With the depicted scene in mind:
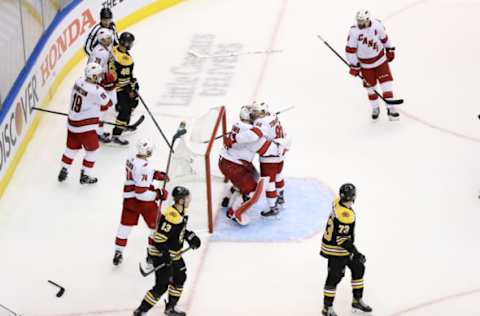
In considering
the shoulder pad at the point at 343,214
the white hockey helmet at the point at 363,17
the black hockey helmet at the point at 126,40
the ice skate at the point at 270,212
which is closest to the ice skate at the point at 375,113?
the white hockey helmet at the point at 363,17

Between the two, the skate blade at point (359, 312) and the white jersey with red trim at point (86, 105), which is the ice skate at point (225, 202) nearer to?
the white jersey with red trim at point (86, 105)

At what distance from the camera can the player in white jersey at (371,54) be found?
313 inches

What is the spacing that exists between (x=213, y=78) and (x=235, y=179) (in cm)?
242

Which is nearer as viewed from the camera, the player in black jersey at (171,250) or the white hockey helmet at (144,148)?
the player in black jersey at (171,250)

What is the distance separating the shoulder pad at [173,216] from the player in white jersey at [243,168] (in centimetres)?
122

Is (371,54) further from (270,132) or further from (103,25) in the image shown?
(103,25)

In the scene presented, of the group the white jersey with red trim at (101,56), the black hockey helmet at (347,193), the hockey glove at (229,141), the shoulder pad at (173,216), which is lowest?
the shoulder pad at (173,216)

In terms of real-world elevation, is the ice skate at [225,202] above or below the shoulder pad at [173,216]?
below

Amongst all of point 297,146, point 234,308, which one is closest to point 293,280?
point 234,308

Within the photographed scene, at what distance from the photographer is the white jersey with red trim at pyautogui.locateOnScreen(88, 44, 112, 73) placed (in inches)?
310

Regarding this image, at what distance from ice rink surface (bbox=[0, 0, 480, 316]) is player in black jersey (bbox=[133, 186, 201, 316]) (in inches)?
12.0

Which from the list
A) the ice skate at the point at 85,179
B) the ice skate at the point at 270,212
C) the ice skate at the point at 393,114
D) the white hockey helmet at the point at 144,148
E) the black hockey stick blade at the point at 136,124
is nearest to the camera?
the white hockey helmet at the point at 144,148

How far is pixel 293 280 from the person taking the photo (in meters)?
6.39

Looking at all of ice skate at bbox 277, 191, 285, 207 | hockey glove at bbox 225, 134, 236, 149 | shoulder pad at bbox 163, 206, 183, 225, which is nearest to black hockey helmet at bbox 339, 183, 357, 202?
shoulder pad at bbox 163, 206, 183, 225
